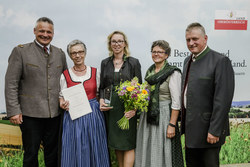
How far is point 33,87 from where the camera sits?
7.57 ft

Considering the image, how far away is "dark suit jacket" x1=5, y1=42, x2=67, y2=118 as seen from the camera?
223 centimetres

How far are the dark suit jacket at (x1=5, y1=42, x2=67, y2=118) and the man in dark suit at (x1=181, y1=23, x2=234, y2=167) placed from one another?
1.50 m

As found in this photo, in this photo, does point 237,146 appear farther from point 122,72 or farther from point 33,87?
point 33,87

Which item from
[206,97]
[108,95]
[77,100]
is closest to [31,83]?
[77,100]

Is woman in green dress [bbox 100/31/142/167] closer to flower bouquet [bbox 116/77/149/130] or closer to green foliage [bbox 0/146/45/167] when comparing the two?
flower bouquet [bbox 116/77/149/130]

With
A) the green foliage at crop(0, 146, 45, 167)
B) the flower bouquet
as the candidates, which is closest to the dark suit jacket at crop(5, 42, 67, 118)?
the flower bouquet

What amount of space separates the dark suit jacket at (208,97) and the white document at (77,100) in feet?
3.68

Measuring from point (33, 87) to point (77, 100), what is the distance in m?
0.51

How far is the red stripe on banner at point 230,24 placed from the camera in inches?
134

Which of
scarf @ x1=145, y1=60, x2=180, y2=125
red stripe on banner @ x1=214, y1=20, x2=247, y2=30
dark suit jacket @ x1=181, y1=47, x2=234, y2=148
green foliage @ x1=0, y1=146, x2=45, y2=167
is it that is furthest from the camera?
red stripe on banner @ x1=214, y1=20, x2=247, y2=30

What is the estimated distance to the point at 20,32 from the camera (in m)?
2.96

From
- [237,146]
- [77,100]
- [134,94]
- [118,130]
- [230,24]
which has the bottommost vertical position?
[237,146]

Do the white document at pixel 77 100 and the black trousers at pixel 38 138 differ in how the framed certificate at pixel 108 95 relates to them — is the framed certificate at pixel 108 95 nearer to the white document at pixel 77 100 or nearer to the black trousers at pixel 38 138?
the white document at pixel 77 100

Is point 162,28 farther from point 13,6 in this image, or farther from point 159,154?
Result: point 13,6
